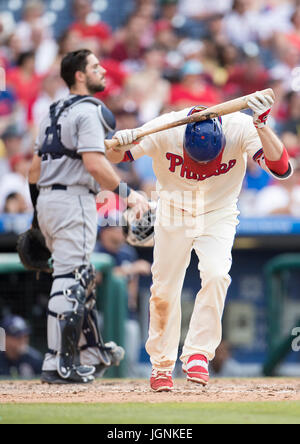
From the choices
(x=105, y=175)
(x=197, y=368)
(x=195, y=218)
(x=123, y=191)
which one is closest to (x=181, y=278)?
(x=195, y=218)

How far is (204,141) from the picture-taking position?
497cm

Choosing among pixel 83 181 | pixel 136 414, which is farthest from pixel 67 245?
pixel 136 414

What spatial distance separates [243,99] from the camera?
191 inches

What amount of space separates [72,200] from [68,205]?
0.04 m

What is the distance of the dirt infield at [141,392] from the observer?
468 centimetres

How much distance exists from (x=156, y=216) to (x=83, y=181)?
0.61m

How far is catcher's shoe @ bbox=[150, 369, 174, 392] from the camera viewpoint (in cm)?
512

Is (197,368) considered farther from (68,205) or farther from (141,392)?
(68,205)

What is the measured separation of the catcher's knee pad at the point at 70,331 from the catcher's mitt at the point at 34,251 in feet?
1.93

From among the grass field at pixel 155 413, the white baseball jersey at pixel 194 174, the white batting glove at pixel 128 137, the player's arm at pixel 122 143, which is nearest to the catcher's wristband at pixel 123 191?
the player's arm at pixel 122 143

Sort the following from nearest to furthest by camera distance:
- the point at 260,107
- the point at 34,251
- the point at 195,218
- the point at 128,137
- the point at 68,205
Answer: the point at 260,107 → the point at 128,137 → the point at 195,218 → the point at 68,205 → the point at 34,251

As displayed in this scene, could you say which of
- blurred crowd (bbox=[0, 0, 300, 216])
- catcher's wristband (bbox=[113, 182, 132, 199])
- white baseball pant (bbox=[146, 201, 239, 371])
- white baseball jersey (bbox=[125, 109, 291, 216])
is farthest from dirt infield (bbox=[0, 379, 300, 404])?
blurred crowd (bbox=[0, 0, 300, 216])

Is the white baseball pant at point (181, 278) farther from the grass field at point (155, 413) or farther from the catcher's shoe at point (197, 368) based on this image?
the grass field at point (155, 413)

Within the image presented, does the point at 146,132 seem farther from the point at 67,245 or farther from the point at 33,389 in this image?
the point at 33,389
